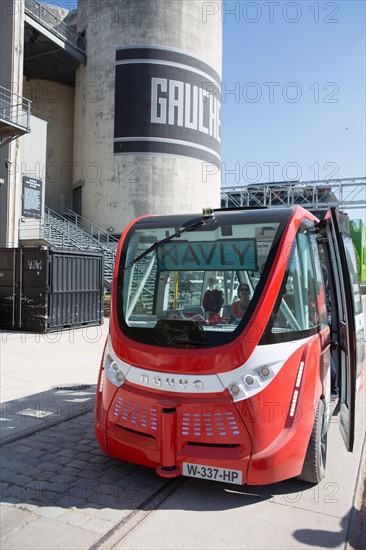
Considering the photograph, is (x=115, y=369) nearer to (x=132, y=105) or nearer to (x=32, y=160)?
(x=32, y=160)

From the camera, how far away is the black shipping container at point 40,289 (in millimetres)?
13977

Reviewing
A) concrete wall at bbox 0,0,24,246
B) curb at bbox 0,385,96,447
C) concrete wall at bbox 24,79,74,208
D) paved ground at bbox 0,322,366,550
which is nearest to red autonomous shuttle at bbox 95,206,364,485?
paved ground at bbox 0,322,366,550

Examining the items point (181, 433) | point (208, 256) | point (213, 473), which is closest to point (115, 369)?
point (181, 433)

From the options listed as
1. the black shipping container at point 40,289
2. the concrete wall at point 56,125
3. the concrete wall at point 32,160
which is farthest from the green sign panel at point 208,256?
the concrete wall at point 56,125

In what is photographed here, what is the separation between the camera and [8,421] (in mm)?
5852

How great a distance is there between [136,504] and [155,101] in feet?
104

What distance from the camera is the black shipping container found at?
1398cm

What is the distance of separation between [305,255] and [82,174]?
107 ft

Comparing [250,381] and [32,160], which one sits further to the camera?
[32,160]

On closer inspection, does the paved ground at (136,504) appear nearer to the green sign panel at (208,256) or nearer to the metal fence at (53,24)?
the green sign panel at (208,256)

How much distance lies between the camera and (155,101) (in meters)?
32.0

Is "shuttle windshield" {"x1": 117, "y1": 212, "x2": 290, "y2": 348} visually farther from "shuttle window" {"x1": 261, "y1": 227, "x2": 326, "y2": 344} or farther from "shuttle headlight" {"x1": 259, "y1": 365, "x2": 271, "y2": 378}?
"shuttle headlight" {"x1": 259, "y1": 365, "x2": 271, "y2": 378}

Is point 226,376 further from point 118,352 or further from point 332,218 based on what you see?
point 332,218

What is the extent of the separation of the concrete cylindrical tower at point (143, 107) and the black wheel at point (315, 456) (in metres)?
29.4
